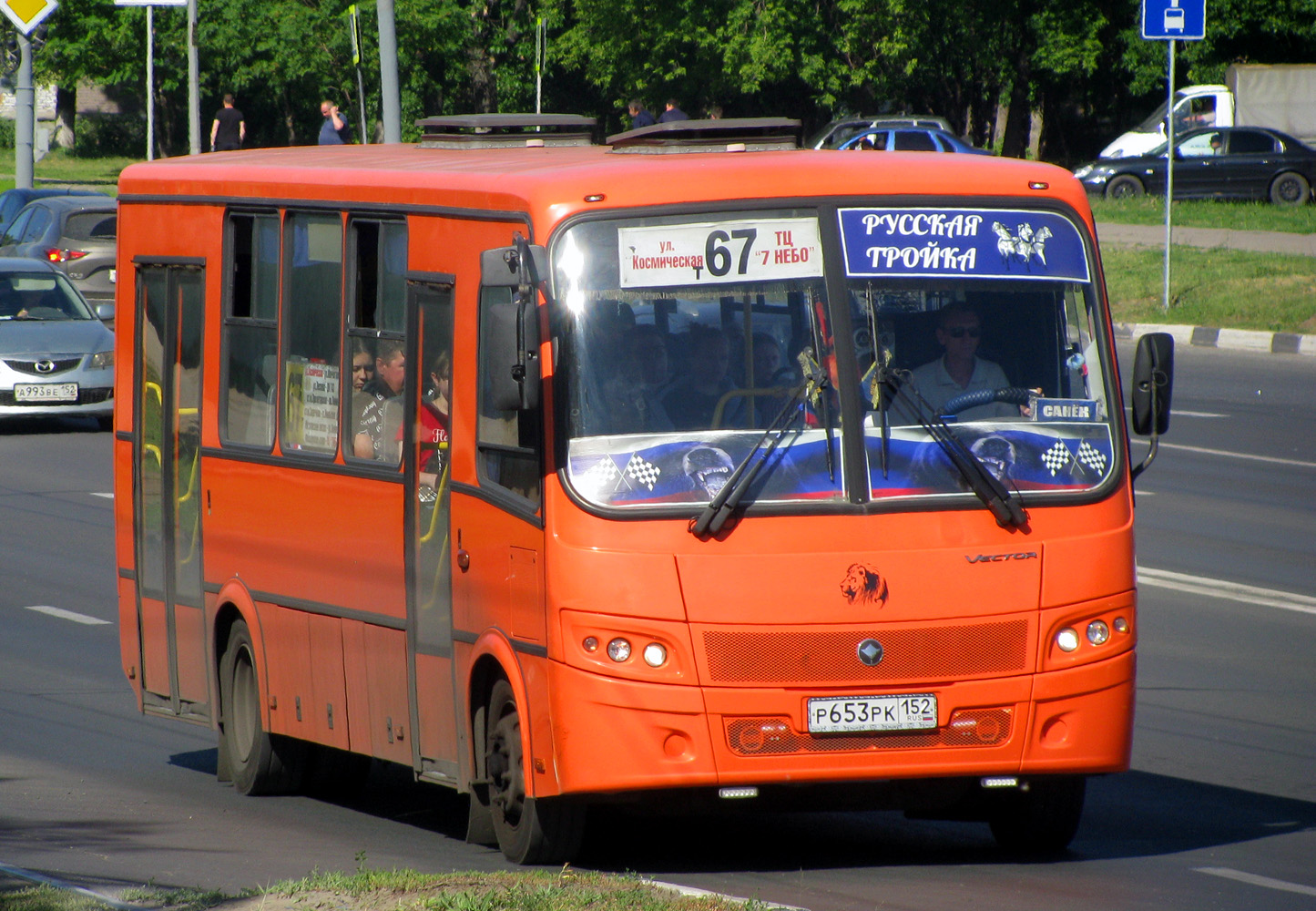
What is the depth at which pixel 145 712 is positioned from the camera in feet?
31.1

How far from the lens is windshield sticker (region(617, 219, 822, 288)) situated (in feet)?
21.5

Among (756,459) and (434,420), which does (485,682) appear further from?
(756,459)

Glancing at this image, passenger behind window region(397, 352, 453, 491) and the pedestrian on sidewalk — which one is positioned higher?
the pedestrian on sidewalk

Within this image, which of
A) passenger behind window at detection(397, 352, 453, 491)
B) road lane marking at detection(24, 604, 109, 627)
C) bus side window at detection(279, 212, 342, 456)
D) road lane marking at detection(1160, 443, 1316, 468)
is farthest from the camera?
road lane marking at detection(1160, 443, 1316, 468)

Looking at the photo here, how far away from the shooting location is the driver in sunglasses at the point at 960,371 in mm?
6629

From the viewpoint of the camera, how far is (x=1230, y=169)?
3891 cm

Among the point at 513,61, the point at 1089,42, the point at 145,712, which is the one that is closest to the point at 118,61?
the point at 513,61

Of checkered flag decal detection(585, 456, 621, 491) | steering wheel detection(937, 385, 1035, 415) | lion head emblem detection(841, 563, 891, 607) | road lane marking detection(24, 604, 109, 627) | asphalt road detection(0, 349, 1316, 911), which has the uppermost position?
steering wheel detection(937, 385, 1035, 415)

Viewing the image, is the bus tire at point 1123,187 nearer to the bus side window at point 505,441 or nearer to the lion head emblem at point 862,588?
the bus side window at point 505,441

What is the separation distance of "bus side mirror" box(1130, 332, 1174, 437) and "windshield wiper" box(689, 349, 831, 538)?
3.67 ft

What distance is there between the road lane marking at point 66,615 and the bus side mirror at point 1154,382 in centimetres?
732

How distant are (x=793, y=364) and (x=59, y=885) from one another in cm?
263

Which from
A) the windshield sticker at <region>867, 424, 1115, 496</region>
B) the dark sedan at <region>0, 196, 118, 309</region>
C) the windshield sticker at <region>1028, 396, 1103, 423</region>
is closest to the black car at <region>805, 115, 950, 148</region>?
the dark sedan at <region>0, 196, 118, 309</region>

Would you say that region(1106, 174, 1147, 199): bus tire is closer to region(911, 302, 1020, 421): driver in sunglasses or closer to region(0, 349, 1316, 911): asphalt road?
region(0, 349, 1316, 911): asphalt road
